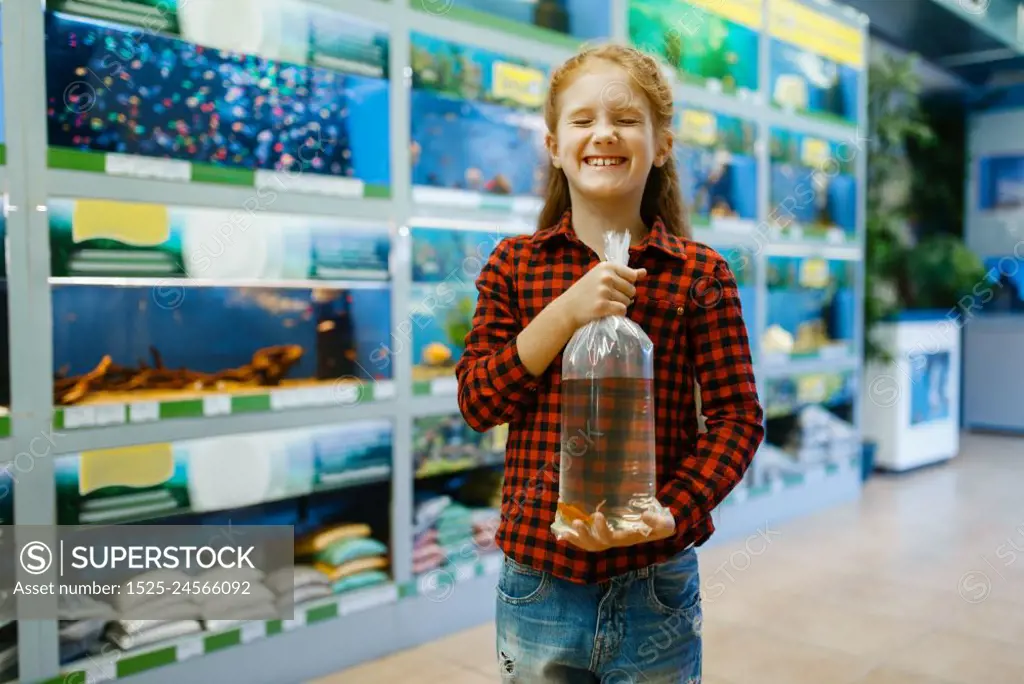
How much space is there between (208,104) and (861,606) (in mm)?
3316

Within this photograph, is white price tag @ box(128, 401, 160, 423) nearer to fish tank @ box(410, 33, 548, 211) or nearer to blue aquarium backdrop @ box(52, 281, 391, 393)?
blue aquarium backdrop @ box(52, 281, 391, 393)

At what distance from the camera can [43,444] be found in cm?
254

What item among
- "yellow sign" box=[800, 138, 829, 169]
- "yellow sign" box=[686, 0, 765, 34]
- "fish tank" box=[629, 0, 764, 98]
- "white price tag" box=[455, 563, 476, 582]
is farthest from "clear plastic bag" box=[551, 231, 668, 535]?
"yellow sign" box=[800, 138, 829, 169]

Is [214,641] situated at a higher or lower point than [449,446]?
lower

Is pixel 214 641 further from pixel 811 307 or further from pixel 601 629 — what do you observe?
pixel 811 307

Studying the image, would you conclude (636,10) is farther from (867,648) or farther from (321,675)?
(321,675)

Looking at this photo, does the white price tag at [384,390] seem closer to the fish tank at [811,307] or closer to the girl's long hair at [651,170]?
the girl's long hair at [651,170]

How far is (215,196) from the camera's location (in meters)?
2.90

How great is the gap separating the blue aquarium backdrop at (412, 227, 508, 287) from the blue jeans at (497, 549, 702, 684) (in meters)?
2.31

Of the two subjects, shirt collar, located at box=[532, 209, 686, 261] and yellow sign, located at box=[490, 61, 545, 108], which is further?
yellow sign, located at box=[490, 61, 545, 108]

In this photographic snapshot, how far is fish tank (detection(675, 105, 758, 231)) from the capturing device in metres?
4.86

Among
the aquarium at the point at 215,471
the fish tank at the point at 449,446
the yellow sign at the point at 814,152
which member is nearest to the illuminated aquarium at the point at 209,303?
the aquarium at the point at 215,471

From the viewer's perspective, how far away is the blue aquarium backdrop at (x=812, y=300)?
5723 mm

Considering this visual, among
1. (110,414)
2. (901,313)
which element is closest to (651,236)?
(110,414)
